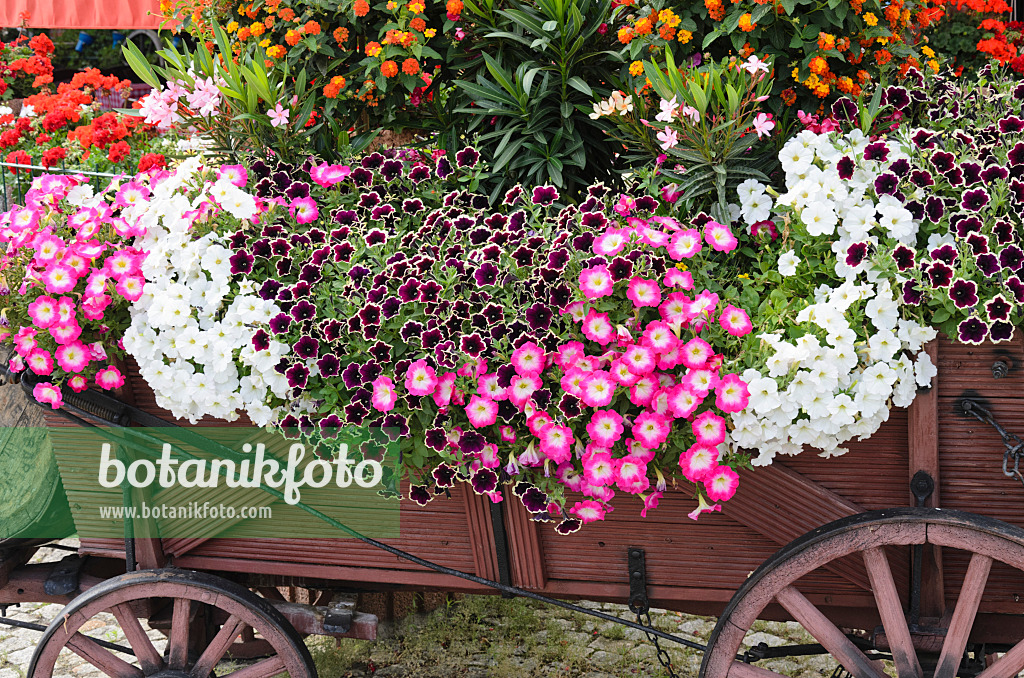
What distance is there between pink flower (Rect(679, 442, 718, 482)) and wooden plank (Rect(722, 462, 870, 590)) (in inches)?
5.6

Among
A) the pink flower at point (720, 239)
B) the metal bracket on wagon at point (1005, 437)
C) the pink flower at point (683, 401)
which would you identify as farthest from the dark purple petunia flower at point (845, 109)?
the pink flower at point (683, 401)

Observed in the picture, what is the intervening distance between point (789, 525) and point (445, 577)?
74 centimetres

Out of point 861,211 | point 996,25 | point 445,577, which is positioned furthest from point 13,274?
point 996,25

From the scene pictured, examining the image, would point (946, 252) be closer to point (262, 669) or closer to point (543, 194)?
point (543, 194)

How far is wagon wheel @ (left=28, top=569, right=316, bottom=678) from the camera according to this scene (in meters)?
1.80

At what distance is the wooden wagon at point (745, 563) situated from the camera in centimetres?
148

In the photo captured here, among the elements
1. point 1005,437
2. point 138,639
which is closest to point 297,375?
point 138,639

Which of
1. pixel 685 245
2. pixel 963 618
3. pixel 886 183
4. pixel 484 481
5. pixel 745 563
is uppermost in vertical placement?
pixel 886 183

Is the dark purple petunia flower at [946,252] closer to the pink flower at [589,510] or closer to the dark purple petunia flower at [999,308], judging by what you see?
the dark purple petunia flower at [999,308]

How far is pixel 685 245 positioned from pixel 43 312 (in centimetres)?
129

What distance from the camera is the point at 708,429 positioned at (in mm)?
1482

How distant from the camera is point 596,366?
152 cm

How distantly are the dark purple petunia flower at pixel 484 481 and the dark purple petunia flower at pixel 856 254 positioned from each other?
0.76m

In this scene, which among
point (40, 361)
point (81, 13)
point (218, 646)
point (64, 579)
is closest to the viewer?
point (40, 361)
